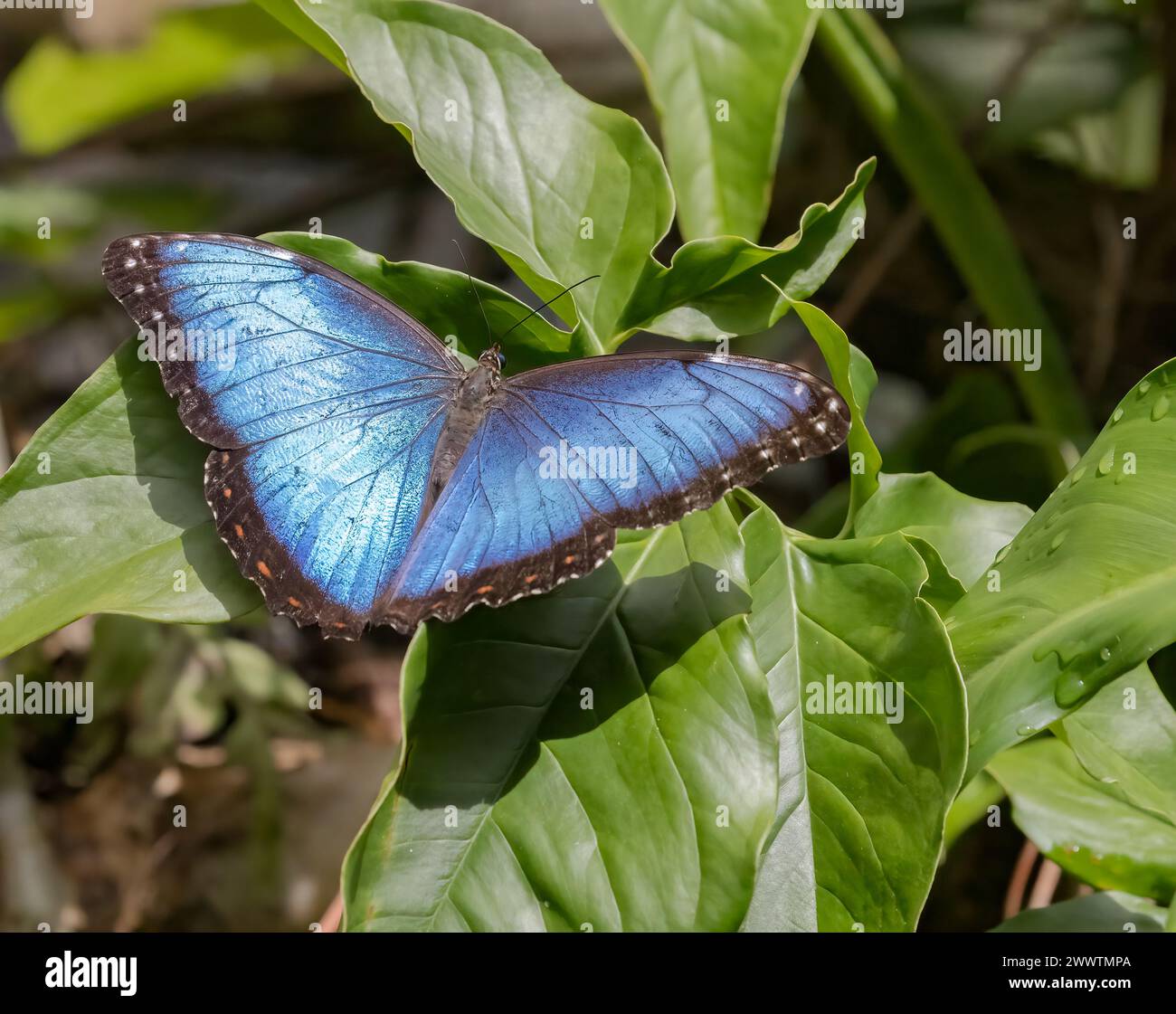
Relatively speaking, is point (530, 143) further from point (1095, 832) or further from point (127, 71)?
point (127, 71)

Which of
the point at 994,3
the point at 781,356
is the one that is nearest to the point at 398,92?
the point at 781,356

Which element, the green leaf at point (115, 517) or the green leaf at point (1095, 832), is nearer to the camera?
the green leaf at point (115, 517)

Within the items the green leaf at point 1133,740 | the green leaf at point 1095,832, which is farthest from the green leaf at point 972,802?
the green leaf at point 1133,740

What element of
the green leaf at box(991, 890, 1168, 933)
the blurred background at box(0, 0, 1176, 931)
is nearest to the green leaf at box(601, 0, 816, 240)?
the blurred background at box(0, 0, 1176, 931)

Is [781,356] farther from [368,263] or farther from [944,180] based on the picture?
[368,263]

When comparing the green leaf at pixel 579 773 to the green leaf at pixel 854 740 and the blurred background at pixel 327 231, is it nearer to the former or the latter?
the green leaf at pixel 854 740

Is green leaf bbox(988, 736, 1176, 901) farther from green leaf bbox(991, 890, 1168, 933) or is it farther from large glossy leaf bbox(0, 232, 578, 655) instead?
large glossy leaf bbox(0, 232, 578, 655)
